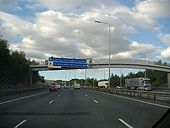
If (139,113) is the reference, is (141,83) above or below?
above

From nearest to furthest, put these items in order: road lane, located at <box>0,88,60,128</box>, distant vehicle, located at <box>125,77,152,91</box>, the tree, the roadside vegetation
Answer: road lane, located at <box>0,88,60,128</box>, the tree, the roadside vegetation, distant vehicle, located at <box>125,77,152,91</box>

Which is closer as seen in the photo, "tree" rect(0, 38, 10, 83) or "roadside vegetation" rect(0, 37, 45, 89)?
"tree" rect(0, 38, 10, 83)

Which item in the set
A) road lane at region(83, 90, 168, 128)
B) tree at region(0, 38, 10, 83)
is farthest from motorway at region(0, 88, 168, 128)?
tree at region(0, 38, 10, 83)

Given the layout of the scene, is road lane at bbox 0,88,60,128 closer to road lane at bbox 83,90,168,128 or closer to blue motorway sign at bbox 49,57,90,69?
road lane at bbox 83,90,168,128

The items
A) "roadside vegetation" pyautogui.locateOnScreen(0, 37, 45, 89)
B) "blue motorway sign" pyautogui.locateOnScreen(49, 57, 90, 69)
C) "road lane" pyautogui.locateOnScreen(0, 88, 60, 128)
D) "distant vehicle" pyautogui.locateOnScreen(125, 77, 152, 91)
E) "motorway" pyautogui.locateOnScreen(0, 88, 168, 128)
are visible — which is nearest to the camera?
"motorway" pyautogui.locateOnScreen(0, 88, 168, 128)

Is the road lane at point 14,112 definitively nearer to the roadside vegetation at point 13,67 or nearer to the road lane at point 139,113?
the road lane at point 139,113

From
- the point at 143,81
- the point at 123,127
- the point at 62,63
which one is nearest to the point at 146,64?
the point at 143,81

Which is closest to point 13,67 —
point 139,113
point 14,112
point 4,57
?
point 4,57

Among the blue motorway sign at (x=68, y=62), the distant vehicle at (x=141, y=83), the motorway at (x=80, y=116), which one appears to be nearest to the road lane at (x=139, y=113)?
the motorway at (x=80, y=116)

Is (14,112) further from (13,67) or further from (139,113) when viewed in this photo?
(13,67)

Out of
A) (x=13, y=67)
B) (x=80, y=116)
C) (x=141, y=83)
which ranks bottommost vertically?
(x=80, y=116)

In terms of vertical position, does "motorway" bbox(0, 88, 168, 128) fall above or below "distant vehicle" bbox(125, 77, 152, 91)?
below

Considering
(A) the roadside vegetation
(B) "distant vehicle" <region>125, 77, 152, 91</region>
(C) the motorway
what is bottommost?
(C) the motorway

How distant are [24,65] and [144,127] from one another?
78.1 meters
